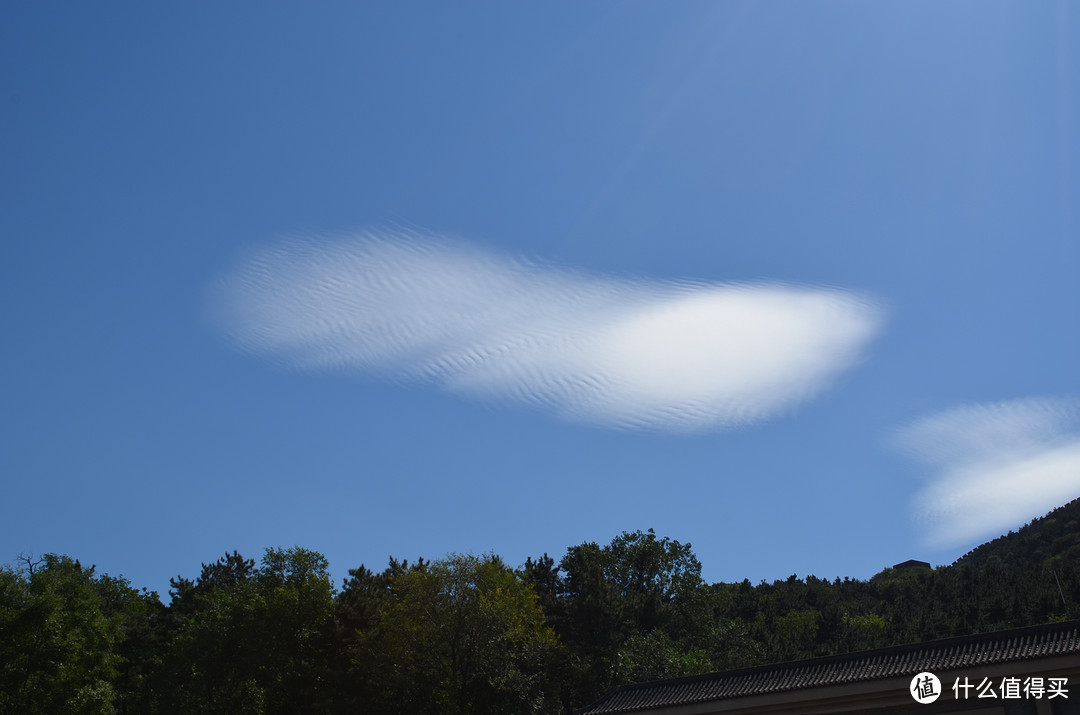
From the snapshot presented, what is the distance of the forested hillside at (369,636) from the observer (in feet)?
109

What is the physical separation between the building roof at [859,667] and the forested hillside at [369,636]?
855 cm

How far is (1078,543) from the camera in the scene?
86062mm

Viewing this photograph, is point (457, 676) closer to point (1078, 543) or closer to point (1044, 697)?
point (1044, 697)

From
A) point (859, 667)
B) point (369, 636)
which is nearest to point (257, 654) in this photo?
point (369, 636)

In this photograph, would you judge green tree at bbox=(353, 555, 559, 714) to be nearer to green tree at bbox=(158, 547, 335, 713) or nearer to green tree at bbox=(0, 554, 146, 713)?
green tree at bbox=(158, 547, 335, 713)

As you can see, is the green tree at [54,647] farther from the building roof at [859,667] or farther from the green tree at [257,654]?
the building roof at [859,667]

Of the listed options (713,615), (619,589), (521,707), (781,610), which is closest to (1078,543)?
(781,610)

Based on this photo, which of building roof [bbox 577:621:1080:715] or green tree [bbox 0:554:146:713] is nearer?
building roof [bbox 577:621:1080:715]

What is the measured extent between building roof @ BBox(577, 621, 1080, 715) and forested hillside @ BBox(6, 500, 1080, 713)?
8554 mm

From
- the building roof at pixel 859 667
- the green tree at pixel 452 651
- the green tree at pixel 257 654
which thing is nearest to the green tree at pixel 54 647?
the green tree at pixel 257 654

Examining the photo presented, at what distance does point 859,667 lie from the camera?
21.6m

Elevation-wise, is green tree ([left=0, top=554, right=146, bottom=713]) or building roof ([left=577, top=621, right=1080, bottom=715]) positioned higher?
green tree ([left=0, top=554, right=146, bottom=713])

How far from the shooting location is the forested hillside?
1308 inches

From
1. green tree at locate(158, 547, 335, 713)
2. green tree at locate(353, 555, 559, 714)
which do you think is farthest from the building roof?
green tree at locate(158, 547, 335, 713)
